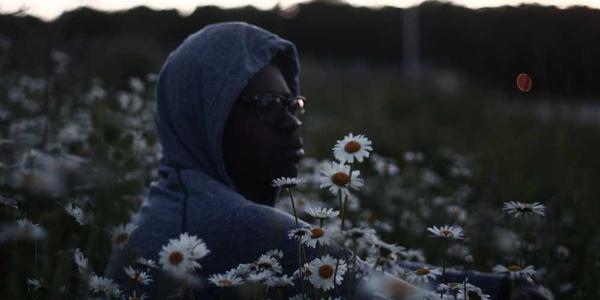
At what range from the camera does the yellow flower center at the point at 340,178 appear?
5.63 ft

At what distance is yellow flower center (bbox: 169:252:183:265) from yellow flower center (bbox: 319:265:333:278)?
0.37 meters

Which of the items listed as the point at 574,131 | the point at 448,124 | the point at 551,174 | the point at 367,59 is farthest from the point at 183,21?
the point at 551,174

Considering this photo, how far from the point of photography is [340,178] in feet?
5.69

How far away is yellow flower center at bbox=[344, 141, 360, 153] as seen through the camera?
1.89m

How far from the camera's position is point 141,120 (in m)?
4.14

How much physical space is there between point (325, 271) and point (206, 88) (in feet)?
3.30

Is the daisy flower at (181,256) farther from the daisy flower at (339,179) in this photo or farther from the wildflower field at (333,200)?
the daisy flower at (339,179)

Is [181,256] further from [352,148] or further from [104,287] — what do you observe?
[352,148]

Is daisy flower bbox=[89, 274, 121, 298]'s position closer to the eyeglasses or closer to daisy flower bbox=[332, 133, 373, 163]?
daisy flower bbox=[332, 133, 373, 163]

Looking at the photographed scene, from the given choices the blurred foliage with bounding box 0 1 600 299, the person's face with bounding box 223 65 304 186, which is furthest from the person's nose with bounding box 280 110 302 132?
the blurred foliage with bounding box 0 1 600 299

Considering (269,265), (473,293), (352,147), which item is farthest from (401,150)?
(269,265)

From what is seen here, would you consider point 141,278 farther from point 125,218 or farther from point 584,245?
point 584,245

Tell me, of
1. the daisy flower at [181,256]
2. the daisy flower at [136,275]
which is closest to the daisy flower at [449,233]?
the daisy flower at [181,256]

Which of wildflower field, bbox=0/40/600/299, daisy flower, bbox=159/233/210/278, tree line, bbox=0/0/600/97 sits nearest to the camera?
daisy flower, bbox=159/233/210/278
